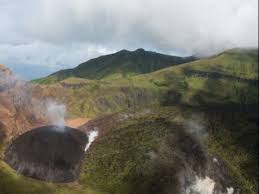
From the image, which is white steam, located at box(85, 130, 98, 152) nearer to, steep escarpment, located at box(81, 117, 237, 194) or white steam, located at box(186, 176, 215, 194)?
steep escarpment, located at box(81, 117, 237, 194)

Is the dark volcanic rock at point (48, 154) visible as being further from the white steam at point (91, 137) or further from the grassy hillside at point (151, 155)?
the grassy hillside at point (151, 155)

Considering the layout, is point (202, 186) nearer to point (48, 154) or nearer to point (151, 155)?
point (151, 155)

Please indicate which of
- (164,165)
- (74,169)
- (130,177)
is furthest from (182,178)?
(74,169)

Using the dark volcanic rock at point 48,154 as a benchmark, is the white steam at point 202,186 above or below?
below

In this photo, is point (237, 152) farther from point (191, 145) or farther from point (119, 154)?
point (119, 154)

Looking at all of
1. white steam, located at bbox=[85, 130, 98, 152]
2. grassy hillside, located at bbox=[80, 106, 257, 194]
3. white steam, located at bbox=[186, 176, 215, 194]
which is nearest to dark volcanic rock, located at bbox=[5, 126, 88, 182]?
white steam, located at bbox=[85, 130, 98, 152]

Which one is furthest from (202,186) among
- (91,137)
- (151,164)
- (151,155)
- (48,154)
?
(48,154)

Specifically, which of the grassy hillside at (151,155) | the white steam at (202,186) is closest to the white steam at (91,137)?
the grassy hillside at (151,155)

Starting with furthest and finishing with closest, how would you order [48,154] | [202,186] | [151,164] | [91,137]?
[91,137] < [48,154] < [151,164] < [202,186]
